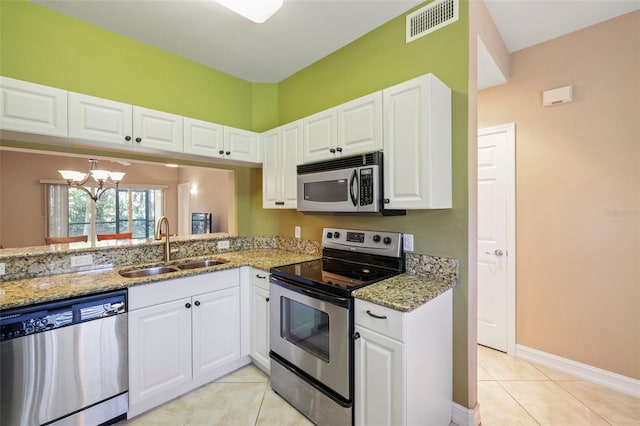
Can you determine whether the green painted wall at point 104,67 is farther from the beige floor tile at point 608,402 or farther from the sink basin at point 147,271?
the beige floor tile at point 608,402

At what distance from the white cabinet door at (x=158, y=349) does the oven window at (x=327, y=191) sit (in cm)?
127

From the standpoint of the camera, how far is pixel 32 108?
1.75m

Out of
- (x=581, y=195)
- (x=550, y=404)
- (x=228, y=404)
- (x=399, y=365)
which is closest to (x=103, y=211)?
(x=228, y=404)

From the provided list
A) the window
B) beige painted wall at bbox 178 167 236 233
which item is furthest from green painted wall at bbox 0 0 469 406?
the window

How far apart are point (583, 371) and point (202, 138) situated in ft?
12.6

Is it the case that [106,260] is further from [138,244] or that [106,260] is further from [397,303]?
[397,303]

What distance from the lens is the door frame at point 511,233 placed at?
261cm

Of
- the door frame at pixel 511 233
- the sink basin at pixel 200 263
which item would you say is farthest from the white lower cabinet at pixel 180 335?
the door frame at pixel 511 233

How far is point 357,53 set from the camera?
247 centimetres

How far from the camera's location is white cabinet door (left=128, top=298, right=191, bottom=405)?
73.3 inches

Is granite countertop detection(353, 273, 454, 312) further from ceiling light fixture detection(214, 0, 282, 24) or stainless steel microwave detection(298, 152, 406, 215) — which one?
ceiling light fixture detection(214, 0, 282, 24)

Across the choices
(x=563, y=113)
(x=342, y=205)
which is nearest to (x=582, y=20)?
(x=563, y=113)

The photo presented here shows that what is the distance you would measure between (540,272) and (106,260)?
377 cm

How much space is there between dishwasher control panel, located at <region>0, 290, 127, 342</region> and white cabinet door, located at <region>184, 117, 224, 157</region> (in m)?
1.31
